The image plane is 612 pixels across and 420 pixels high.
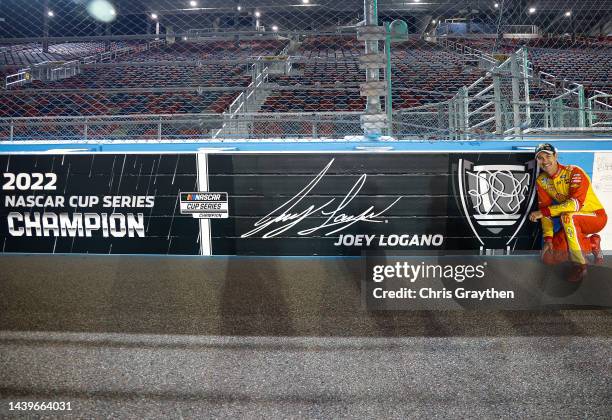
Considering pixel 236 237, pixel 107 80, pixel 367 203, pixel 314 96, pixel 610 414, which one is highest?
pixel 107 80

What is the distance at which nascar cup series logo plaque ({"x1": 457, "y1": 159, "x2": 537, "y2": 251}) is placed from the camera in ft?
12.4

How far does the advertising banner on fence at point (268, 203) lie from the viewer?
149 inches

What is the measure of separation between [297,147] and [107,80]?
541 cm

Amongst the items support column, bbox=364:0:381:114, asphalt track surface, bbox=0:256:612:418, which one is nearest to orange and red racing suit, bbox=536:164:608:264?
→ asphalt track surface, bbox=0:256:612:418

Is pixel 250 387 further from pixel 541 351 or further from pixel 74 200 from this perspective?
pixel 74 200

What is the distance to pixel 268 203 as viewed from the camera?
384 centimetres

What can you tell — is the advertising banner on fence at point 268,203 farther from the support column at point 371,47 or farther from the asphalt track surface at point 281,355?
the asphalt track surface at point 281,355

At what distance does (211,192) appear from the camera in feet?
12.6

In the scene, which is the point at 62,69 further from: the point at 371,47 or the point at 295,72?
the point at 371,47

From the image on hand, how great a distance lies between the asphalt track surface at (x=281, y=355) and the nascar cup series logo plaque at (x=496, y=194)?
4.08 feet

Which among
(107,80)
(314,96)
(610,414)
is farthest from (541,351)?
(107,80)

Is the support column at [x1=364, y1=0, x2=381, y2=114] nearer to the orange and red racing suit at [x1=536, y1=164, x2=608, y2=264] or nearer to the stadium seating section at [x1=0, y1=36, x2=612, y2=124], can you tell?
the stadium seating section at [x1=0, y1=36, x2=612, y2=124]

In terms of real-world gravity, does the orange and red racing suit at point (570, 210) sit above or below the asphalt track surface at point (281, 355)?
above

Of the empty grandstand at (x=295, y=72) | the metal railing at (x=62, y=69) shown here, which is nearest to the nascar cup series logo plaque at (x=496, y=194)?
the empty grandstand at (x=295, y=72)
